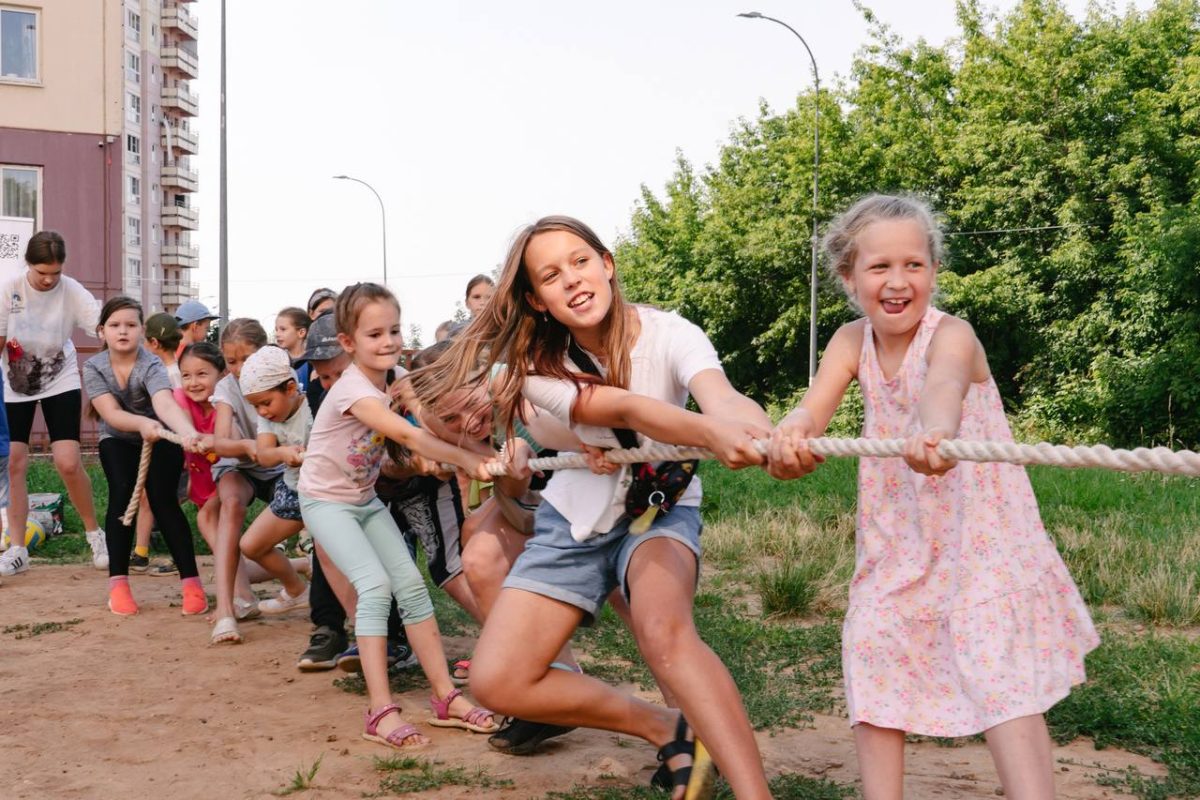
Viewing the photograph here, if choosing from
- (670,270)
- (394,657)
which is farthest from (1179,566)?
(670,270)

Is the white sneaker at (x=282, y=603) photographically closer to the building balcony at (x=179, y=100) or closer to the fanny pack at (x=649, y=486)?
the fanny pack at (x=649, y=486)

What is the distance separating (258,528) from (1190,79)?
23.6 metres

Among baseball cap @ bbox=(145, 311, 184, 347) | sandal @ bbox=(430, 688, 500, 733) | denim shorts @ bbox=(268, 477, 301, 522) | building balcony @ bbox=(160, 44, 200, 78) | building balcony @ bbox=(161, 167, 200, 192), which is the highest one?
building balcony @ bbox=(160, 44, 200, 78)

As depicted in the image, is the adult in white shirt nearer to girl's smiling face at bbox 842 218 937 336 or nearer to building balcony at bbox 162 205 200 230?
girl's smiling face at bbox 842 218 937 336

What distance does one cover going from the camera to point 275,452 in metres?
5.63

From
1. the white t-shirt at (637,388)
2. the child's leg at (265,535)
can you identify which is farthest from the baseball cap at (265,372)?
the white t-shirt at (637,388)

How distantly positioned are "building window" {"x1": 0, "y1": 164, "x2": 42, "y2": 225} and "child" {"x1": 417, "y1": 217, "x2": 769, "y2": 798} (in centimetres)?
3049

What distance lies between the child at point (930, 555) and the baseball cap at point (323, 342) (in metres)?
2.98

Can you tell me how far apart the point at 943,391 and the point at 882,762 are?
2.89ft

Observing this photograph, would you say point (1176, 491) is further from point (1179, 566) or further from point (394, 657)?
point (394, 657)

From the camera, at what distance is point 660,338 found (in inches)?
137

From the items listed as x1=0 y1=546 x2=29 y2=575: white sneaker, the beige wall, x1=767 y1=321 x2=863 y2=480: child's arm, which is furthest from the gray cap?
the beige wall

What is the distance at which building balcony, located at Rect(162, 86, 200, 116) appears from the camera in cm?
5619

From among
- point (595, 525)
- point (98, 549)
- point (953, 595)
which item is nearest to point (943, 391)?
point (953, 595)
